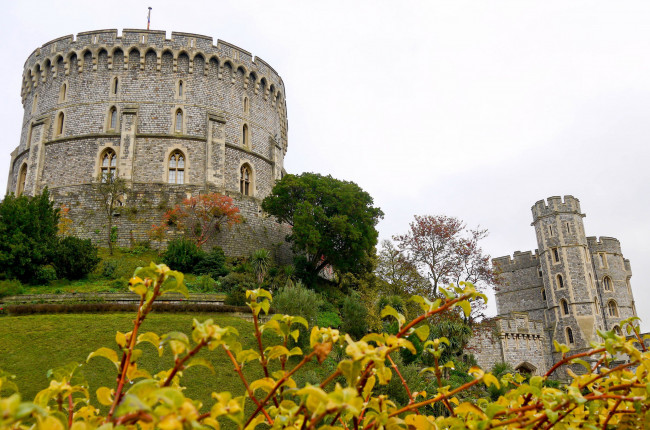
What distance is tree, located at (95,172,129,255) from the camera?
95.2ft

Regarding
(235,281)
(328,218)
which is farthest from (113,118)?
(328,218)

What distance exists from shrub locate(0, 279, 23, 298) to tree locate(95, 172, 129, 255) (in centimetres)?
704

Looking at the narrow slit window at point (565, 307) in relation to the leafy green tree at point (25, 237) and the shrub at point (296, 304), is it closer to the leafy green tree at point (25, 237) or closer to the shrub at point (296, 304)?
the shrub at point (296, 304)

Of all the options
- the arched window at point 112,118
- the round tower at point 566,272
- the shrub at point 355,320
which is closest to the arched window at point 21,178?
the arched window at point 112,118

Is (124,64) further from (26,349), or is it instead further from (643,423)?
(643,423)

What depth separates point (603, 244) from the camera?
43.7 meters

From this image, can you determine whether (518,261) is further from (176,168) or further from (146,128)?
(146,128)

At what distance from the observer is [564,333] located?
38531 mm

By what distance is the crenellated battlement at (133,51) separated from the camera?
34188 millimetres

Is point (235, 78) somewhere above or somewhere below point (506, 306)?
above

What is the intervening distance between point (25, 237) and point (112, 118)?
13.8m

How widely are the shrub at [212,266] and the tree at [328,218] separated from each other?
419cm

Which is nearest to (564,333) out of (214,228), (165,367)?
(214,228)

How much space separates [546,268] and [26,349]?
3845cm
